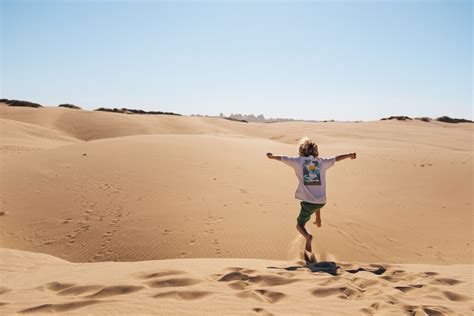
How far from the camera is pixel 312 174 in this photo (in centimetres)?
487

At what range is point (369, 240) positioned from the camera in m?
6.31

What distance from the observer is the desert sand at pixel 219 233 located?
11.3ft

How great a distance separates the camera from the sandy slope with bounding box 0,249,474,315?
3.19 m

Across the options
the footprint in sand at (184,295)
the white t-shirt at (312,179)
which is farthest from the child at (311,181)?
the footprint in sand at (184,295)

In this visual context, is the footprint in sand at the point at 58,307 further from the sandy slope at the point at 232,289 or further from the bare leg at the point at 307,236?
the bare leg at the point at 307,236

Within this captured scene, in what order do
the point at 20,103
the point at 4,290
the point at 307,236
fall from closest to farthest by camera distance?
the point at 4,290
the point at 307,236
the point at 20,103

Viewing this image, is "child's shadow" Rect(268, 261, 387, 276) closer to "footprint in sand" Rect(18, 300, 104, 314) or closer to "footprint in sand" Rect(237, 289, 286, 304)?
"footprint in sand" Rect(237, 289, 286, 304)

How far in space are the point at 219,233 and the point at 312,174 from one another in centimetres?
209

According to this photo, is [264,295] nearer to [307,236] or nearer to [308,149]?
[307,236]

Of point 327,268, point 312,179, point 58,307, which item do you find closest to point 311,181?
point 312,179

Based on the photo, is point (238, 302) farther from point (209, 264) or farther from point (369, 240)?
point (369, 240)

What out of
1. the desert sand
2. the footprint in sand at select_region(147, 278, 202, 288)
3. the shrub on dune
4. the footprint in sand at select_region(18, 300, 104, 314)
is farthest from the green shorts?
→ the shrub on dune

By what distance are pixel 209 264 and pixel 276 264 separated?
3.02 feet

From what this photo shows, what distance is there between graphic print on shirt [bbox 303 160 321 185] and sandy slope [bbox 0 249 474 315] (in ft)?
3.80
